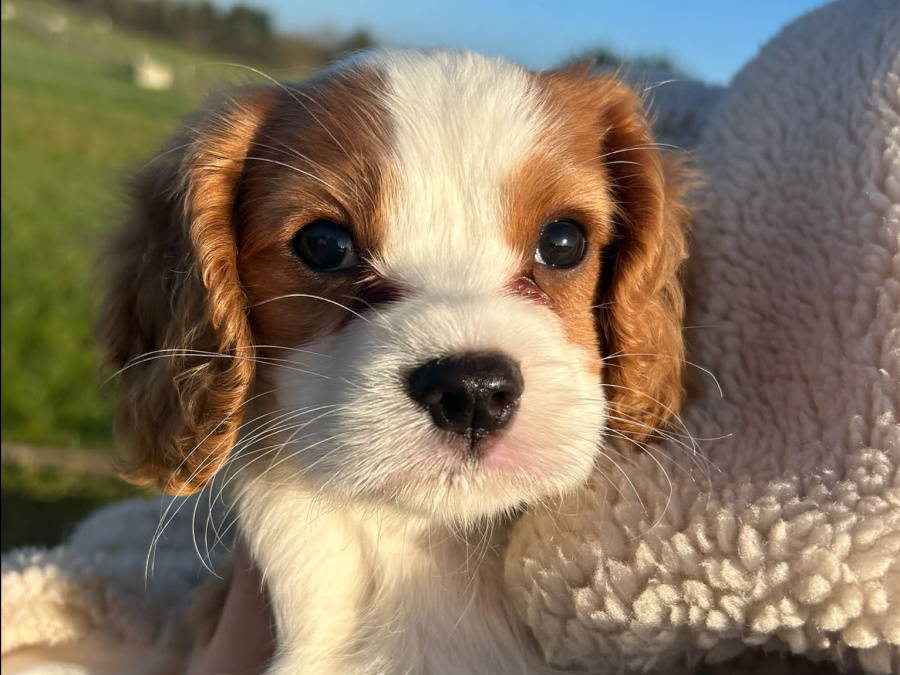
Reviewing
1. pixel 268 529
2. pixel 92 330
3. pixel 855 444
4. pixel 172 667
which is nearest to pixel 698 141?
pixel 855 444

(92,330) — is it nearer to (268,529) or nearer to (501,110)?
(268,529)

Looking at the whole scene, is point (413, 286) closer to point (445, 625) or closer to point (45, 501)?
point (445, 625)

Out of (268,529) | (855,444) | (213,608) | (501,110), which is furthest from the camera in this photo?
(213,608)

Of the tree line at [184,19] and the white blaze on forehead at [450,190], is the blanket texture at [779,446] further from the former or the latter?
the tree line at [184,19]

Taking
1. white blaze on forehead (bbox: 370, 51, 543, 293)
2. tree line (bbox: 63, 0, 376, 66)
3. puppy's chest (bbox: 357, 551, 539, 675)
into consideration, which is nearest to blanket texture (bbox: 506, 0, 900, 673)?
puppy's chest (bbox: 357, 551, 539, 675)

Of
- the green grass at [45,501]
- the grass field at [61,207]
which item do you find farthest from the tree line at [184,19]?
the green grass at [45,501]

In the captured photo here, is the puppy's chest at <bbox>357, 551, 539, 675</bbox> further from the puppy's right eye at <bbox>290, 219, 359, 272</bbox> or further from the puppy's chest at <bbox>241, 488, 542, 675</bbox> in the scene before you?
the puppy's right eye at <bbox>290, 219, 359, 272</bbox>
